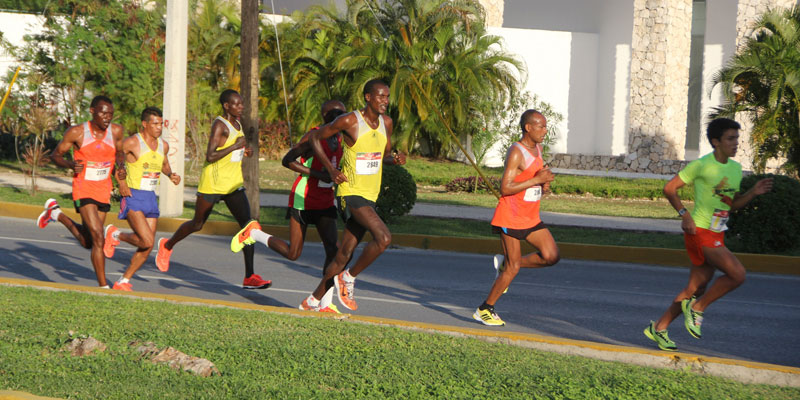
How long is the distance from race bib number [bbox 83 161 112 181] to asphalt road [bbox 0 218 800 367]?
133 cm

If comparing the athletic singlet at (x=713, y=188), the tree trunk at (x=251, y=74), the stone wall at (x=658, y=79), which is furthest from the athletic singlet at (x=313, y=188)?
the stone wall at (x=658, y=79)

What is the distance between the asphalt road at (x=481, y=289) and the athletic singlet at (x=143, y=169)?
3.88 ft

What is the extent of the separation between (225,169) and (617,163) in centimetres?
2593

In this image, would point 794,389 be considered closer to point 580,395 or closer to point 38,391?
point 580,395

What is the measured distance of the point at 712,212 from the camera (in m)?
6.46

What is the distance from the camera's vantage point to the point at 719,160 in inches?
257

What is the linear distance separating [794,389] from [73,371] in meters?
4.14

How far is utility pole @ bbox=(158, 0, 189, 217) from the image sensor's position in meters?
15.6

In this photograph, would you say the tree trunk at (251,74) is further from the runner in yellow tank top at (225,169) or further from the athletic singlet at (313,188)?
the athletic singlet at (313,188)

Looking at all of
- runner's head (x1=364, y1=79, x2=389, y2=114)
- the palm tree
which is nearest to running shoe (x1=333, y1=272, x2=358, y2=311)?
runner's head (x1=364, y1=79, x2=389, y2=114)

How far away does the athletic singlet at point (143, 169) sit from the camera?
814 cm

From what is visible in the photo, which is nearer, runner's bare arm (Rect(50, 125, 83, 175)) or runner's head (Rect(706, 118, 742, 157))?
runner's head (Rect(706, 118, 742, 157))

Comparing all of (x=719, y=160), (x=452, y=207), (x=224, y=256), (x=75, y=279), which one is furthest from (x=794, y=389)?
(x=452, y=207)

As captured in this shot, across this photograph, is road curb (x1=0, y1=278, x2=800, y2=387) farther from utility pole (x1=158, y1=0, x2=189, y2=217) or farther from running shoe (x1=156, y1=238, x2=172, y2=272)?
utility pole (x1=158, y1=0, x2=189, y2=217)
